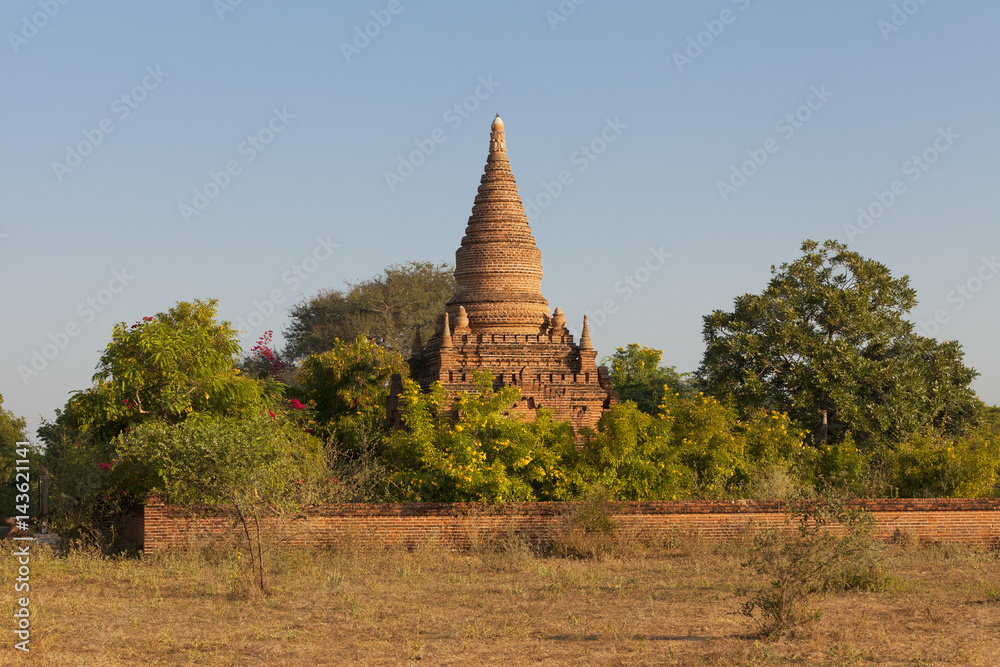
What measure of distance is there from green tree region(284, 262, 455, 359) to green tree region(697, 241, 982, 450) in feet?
75.1

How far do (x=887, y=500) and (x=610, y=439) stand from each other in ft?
18.2

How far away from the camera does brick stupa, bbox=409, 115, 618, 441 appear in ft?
89.3

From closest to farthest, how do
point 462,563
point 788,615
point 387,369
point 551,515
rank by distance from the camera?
point 788,615, point 462,563, point 551,515, point 387,369

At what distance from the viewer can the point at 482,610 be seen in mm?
14797

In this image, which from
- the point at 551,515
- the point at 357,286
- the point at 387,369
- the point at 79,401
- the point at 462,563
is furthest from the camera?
the point at 357,286

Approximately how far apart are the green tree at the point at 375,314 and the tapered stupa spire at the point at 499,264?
22.0 metres

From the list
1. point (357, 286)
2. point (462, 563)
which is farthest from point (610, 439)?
point (357, 286)

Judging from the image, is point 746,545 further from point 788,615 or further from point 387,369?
point 387,369

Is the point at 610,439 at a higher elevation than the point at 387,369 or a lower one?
lower

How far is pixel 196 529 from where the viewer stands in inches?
760

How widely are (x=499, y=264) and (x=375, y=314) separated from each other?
24439 mm

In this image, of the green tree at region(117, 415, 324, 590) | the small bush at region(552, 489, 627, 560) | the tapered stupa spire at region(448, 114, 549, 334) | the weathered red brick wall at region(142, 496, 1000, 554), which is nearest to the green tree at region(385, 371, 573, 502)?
the weathered red brick wall at region(142, 496, 1000, 554)
